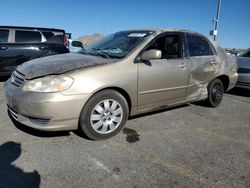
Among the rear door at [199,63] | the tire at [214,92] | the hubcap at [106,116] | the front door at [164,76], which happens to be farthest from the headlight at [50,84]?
the tire at [214,92]

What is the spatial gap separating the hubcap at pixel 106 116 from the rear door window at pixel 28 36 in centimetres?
479

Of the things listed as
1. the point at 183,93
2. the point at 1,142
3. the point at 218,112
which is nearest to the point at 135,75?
the point at 183,93

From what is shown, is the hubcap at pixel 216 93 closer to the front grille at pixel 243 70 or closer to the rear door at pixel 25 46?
the front grille at pixel 243 70

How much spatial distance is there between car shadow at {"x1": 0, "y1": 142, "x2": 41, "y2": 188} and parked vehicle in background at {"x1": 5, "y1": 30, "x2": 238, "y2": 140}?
443 mm

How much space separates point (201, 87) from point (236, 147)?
5.32ft

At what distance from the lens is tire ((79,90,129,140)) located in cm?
338

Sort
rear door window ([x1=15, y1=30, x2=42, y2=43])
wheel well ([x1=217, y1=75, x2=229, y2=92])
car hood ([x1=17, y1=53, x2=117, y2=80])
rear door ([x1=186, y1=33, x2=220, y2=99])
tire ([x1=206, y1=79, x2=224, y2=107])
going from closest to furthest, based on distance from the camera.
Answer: car hood ([x1=17, y1=53, x2=117, y2=80]), rear door ([x1=186, y1=33, x2=220, y2=99]), tire ([x1=206, y1=79, x2=224, y2=107]), wheel well ([x1=217, y1=75, x2=229, y2=92]), rear door window ([x1=15, y1=30, x2=42, y2=43])

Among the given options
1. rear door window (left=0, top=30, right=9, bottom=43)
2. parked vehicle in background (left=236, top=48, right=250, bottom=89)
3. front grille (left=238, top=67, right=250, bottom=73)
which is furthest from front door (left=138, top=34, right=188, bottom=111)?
rear door window (left=0, top=30, right=9, bottom=43)

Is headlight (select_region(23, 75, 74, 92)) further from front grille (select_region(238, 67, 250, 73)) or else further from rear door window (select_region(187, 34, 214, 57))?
front grille (select_region(238, 67, 250, 73))

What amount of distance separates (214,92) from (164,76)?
1.75m

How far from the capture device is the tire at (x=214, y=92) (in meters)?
5.23

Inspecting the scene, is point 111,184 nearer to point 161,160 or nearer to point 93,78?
point 161,160

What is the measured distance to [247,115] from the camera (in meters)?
5.21

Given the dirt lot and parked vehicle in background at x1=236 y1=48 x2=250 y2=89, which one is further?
parked vehicle in background at x1=236 y1=48 x2=250 y2=89
